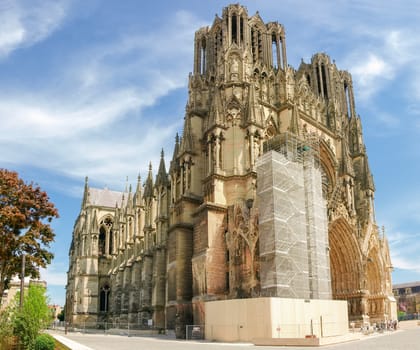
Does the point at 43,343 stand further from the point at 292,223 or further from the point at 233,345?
the point at 292,223

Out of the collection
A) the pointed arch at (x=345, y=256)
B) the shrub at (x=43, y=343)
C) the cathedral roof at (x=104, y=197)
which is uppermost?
the cathedral roof at (x=104, y=197)

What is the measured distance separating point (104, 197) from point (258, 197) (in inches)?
1941

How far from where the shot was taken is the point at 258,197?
2614 cm

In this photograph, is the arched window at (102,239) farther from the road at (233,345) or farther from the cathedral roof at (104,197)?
the road at (233,345)

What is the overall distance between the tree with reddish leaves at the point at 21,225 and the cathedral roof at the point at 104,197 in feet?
140

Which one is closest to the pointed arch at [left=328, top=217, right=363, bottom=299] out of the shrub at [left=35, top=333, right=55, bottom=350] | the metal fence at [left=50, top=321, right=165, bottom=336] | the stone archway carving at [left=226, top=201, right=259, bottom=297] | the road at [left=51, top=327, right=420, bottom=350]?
the stone archway carving at [left=226, top=201, right=259, bottom=297]

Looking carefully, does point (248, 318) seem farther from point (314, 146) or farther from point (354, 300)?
point (314, 146)

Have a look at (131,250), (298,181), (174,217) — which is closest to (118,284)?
(131,250)

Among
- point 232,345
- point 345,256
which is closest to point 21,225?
point 232,345

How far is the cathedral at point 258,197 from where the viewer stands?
26.0 m

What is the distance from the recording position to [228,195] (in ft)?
95.1

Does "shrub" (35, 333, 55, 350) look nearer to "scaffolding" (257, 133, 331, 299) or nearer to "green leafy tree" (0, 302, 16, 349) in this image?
"green leafy tree" (0, 302, 16, 349)

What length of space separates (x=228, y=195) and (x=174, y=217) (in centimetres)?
529

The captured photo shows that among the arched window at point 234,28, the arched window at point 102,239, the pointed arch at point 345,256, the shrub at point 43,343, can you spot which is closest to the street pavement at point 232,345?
the shrub at point 43,343
